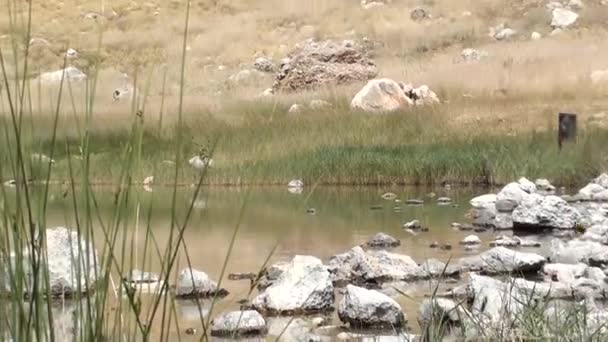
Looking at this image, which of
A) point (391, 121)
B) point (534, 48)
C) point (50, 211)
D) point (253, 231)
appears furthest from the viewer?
point (534, 48)

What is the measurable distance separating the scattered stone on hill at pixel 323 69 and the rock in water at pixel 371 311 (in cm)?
1274

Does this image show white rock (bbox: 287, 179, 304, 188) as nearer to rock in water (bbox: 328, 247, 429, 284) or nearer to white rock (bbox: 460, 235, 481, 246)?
white rock (bbox: 460, 235, 481, 246)

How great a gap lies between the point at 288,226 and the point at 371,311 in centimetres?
317

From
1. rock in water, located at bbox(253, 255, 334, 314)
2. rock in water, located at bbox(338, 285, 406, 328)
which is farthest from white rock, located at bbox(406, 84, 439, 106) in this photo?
rock in water, located at bbox(338, 285, 406, 328)

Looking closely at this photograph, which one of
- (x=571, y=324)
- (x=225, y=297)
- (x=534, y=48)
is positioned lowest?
(x=225, y=297)

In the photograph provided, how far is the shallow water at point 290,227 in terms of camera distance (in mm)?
5495

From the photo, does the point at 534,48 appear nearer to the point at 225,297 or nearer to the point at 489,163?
the point at 489,163

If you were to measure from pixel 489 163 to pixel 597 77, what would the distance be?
6458mm

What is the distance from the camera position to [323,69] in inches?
694

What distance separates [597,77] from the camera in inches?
607

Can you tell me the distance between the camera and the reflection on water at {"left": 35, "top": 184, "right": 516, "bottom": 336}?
18.3ft

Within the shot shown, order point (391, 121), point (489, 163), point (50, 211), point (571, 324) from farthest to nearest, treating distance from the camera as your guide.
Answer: point (391, 121)
point (489, 163)
point (50, 211)
point (571, 324)

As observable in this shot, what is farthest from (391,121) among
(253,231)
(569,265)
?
(569,265)

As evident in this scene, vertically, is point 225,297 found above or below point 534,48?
below
